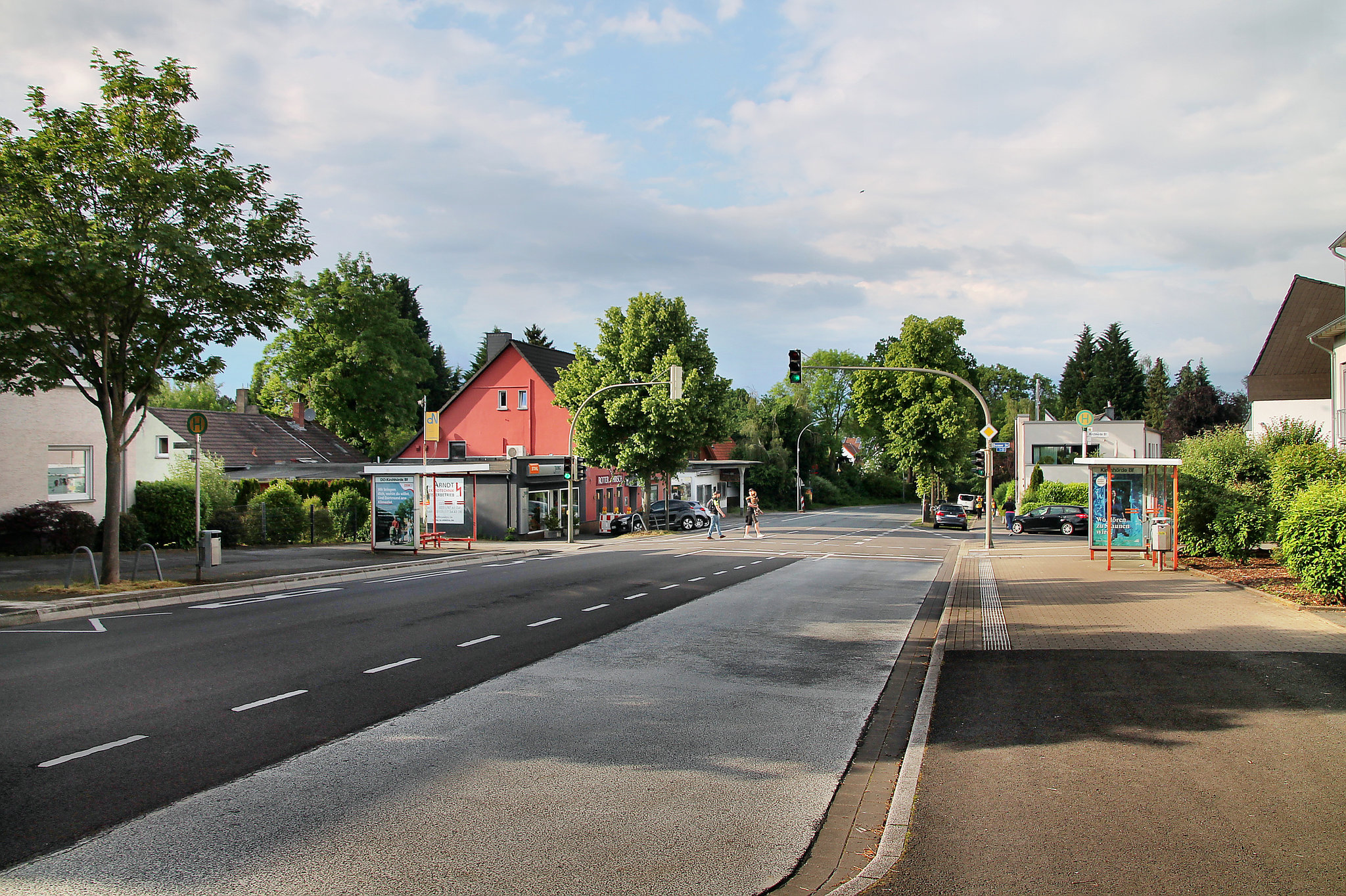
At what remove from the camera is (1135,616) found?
40.0 feet

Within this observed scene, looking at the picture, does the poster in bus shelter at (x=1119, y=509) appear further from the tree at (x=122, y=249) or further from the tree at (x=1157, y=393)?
the tree at (x=1157, y=393)

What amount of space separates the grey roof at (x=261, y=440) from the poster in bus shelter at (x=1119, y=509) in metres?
31.5

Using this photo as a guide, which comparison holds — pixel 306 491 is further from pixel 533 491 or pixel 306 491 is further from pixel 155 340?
pixel 155 340

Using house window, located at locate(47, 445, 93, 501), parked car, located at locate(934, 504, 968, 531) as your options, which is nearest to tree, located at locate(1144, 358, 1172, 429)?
parked car, located at locate(934, 504, 968, 531)

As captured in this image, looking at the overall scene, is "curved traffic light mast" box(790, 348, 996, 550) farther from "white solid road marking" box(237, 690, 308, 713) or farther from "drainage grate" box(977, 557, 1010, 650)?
"white solid road marking" box(237, 690, 308, 713)

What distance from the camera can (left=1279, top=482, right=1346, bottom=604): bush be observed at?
11836 millimetres

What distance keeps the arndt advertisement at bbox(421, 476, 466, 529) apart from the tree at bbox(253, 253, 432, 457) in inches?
906

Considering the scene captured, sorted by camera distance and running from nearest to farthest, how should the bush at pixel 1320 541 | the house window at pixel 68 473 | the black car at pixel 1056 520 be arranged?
the bush at pixel 1320 541 < the house window at pixel 68 473 < the black car at pixel 1056 520

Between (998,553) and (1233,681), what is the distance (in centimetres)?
1882

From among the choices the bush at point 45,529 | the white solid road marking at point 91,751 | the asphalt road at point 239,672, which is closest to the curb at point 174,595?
the asphalt road at point 239,672

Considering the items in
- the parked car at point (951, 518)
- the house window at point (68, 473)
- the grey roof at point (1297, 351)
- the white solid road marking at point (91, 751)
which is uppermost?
the grey roof at point (1297, 351)

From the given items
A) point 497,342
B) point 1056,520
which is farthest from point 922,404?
point 497,342

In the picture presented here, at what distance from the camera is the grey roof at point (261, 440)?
4317cm

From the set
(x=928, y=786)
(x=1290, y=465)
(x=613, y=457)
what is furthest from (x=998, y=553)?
(x=928, y=786)
